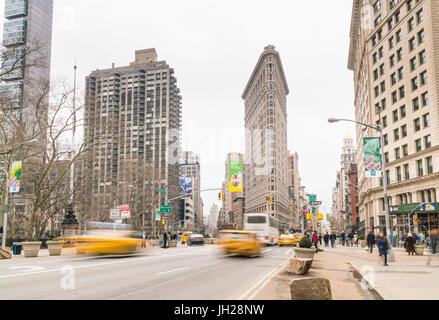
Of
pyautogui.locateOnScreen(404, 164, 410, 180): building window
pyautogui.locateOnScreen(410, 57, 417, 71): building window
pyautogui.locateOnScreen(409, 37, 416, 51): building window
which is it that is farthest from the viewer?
pyautogui.locateOnScreen(404, 164, 410, 180): building window

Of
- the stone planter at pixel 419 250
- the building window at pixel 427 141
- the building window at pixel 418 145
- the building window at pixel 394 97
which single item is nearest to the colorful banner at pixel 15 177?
the stone planter at pixel 419 250

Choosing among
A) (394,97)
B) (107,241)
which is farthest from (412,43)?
(107,241)

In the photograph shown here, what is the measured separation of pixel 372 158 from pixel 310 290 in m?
17.4

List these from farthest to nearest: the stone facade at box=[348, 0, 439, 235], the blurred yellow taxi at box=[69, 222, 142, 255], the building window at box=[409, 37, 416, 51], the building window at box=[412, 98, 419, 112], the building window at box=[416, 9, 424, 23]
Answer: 1. the building window at box=[409, 37, 416, 51]
2. the building window at box=[412, 98, 419, 112]
3. the building window at box=[416, 9, 424, 23]
4. the stone facade at box=[348, 0, 439, 235]
5. the blurred yellow taxi at box=[69, 222, 142, 255]

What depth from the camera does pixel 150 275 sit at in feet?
41.9

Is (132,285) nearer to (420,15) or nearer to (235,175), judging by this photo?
(235,175)

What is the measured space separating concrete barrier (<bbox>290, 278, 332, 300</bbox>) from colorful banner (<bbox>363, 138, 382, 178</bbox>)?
1662cm

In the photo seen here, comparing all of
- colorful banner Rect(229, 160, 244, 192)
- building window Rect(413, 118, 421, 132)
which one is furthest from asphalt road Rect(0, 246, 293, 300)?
building window Rect(413, 118, 421, 132)

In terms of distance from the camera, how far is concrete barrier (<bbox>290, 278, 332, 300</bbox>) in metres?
8.14

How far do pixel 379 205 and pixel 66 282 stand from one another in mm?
56732

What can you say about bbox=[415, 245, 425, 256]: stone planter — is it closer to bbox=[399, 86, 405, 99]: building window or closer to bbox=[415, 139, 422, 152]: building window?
bbox=[415, 139, 422, 152]: building window

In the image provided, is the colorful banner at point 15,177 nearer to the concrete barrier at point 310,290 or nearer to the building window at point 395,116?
the concrete barrier at point 310,290

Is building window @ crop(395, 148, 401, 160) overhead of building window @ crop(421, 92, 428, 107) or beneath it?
beneath

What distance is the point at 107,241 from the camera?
65.5 feet
